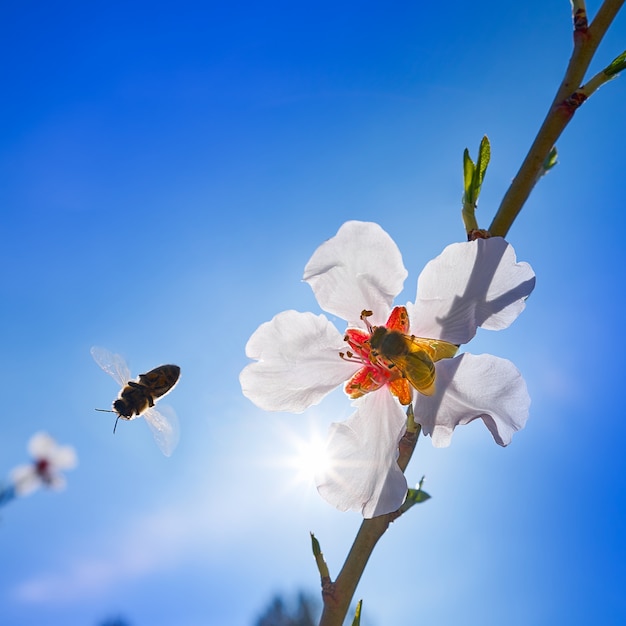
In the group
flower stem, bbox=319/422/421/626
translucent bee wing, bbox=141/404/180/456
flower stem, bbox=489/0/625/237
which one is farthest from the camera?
translucent bee wing, bbox=141/404/180/456

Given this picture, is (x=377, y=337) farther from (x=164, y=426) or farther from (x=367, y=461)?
(x=164, y=426)

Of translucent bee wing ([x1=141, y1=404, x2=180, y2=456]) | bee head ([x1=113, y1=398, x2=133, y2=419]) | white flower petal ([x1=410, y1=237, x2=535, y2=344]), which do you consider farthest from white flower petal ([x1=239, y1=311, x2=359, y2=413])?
bee head ([x1=113, y1=398, x2=133, y2=419])

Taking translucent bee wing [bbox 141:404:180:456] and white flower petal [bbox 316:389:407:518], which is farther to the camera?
translucent bee wing [bbox 141:404:180:456]

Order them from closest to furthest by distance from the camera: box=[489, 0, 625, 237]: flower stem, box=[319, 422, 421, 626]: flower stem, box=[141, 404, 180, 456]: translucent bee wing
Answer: box=[319, 422, 421, 626]: flower stem < box=[489, 0, 625, 237]: flower stem < box=[141, 404, 180, 456]: translucent bee wing

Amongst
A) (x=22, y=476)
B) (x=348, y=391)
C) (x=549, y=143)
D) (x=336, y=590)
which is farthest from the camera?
(x=22, y=476)

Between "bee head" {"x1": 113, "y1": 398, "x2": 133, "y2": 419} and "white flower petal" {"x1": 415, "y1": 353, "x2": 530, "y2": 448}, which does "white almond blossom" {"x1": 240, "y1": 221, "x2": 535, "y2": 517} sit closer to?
"white flower petal" {"x1": 415, "y1": 353, "x2": 530, "y2": 448}

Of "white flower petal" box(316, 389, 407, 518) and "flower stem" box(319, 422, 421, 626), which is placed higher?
"white flower petal" box(316, 389, 407, 518)

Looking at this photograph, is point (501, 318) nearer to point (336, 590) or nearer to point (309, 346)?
point (309, 346)

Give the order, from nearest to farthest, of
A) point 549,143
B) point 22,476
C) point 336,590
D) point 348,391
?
point 336,590 < point 549,143 < point 348,391 < point 22,476

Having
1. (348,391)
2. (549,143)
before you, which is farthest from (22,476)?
(549,143)
